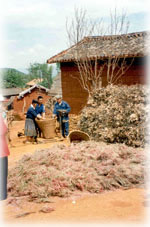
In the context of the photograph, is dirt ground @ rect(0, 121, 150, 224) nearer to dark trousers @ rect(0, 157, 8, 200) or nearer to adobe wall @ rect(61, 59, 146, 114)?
dark trousers @ rect(0, 157, 8, 200)

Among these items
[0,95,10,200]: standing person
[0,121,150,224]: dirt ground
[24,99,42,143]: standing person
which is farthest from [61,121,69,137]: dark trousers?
[0,95,10,200]: standing person

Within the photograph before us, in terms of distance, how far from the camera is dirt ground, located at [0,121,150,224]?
11.4 ft

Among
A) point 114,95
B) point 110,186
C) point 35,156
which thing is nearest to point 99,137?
point 114,95

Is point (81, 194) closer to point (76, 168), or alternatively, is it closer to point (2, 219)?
point (76, 168)

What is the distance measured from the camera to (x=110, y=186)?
4.52 metres

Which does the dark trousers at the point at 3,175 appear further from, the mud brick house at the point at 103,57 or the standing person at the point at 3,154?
the mud brick house at the point at 103,57

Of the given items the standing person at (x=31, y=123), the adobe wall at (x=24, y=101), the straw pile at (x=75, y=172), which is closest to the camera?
the straw pile at (x=75, y=172)

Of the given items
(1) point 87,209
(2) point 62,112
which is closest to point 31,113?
(2) point 62,112

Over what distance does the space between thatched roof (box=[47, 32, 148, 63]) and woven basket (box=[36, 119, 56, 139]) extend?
194 inches

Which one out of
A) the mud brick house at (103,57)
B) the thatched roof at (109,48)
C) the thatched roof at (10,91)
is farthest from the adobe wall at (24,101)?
the thatched roof at (109,48)

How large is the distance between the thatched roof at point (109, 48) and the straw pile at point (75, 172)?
22.3 feet

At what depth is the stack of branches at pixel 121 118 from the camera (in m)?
6.86

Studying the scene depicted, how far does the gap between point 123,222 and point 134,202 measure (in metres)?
0.67

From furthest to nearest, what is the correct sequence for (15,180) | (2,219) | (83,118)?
1. (83,118)
2. (15,180)
3. (2,219)
